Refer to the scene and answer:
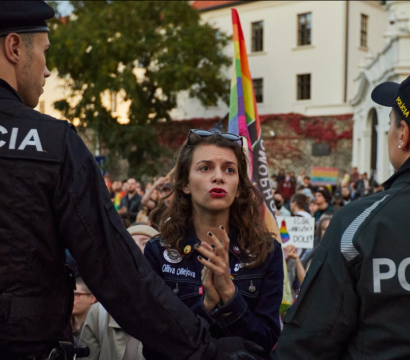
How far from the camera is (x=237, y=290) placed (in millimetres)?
2523

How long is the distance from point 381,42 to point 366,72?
12330 millimetres

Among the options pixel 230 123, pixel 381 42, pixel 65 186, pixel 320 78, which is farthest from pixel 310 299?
pixel 381 42

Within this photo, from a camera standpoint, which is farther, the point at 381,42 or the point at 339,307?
the point at 381,42

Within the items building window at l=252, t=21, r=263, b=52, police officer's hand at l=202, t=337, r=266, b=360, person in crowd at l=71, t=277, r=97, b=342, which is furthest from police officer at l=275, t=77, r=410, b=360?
building window at l=252, t=21, r=263, b=52

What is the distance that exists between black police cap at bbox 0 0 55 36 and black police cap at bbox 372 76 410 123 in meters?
1.26

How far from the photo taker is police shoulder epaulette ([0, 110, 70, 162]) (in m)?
1.86

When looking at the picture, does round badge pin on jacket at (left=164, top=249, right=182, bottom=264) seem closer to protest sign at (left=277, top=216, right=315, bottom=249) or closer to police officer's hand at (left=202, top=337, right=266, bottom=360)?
police officer's hand at (left=202, top=337, right=266, bottom=360)

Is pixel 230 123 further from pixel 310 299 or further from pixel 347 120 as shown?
pixel 347 120

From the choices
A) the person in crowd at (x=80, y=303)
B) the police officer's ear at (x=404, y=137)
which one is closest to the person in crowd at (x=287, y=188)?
the person in crowd at (x=80, y=303)

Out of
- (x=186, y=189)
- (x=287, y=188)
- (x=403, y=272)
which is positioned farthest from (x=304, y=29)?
(x=403, y=272)

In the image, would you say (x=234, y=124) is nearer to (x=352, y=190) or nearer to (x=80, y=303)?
(x=80, y=303)

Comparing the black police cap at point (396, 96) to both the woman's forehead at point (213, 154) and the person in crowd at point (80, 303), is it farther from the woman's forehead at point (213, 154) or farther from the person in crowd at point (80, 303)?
the person in crowd at point (80, 303)

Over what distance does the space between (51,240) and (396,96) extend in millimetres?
1331

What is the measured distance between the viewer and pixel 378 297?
1.98 m
